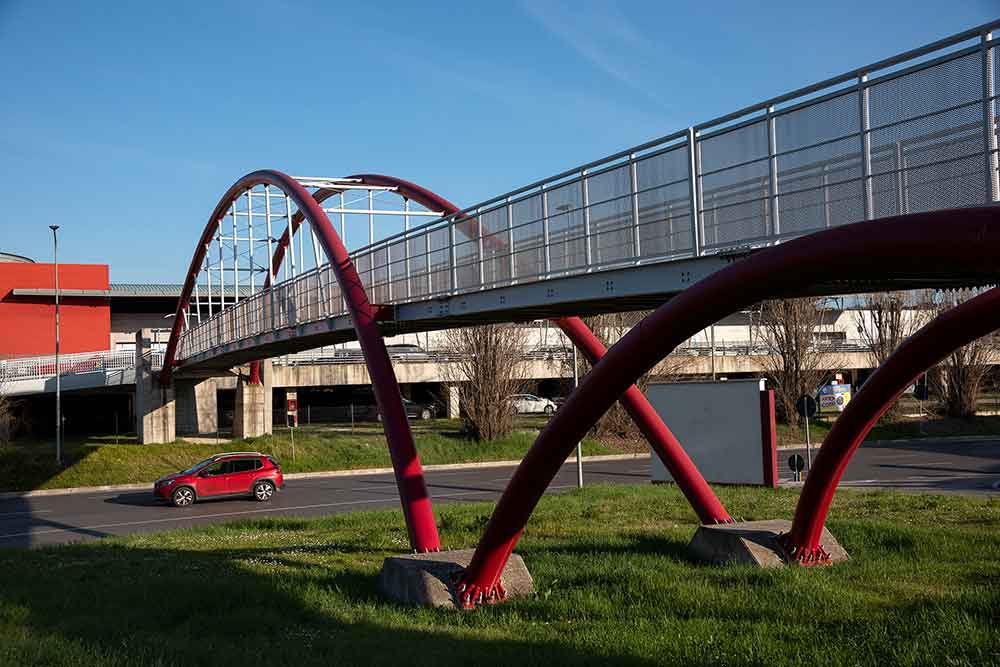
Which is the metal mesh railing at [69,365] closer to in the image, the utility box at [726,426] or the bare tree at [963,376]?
the utility box at [726,426]

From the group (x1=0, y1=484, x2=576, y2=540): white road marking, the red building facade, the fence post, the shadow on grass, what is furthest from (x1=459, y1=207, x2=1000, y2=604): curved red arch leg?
the red building facade

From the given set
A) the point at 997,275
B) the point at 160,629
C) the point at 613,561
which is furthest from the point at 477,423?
the point at 997,275

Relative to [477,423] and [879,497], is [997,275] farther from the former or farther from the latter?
[477,423]

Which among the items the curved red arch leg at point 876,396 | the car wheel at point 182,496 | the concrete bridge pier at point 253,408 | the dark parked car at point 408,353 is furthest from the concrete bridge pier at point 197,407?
the curved red arch leg at point 876,396

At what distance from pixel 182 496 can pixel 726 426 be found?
15.8 metres

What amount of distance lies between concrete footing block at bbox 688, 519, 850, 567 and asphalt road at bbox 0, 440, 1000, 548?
13599 millimetres

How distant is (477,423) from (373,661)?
36032 mm

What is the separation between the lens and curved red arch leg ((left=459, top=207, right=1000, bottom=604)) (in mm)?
6820

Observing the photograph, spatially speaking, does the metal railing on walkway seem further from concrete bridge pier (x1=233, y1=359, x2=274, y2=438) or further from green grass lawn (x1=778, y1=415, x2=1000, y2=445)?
green grass lawn (x1=778, y1=415, x2=1000, y2=445)

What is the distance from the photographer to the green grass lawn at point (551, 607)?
8227 mm

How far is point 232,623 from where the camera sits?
974cm

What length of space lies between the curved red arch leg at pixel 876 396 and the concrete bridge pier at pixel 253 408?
35.9m

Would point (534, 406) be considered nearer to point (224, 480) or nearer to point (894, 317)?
point (894, 317)

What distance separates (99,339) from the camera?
197ft
